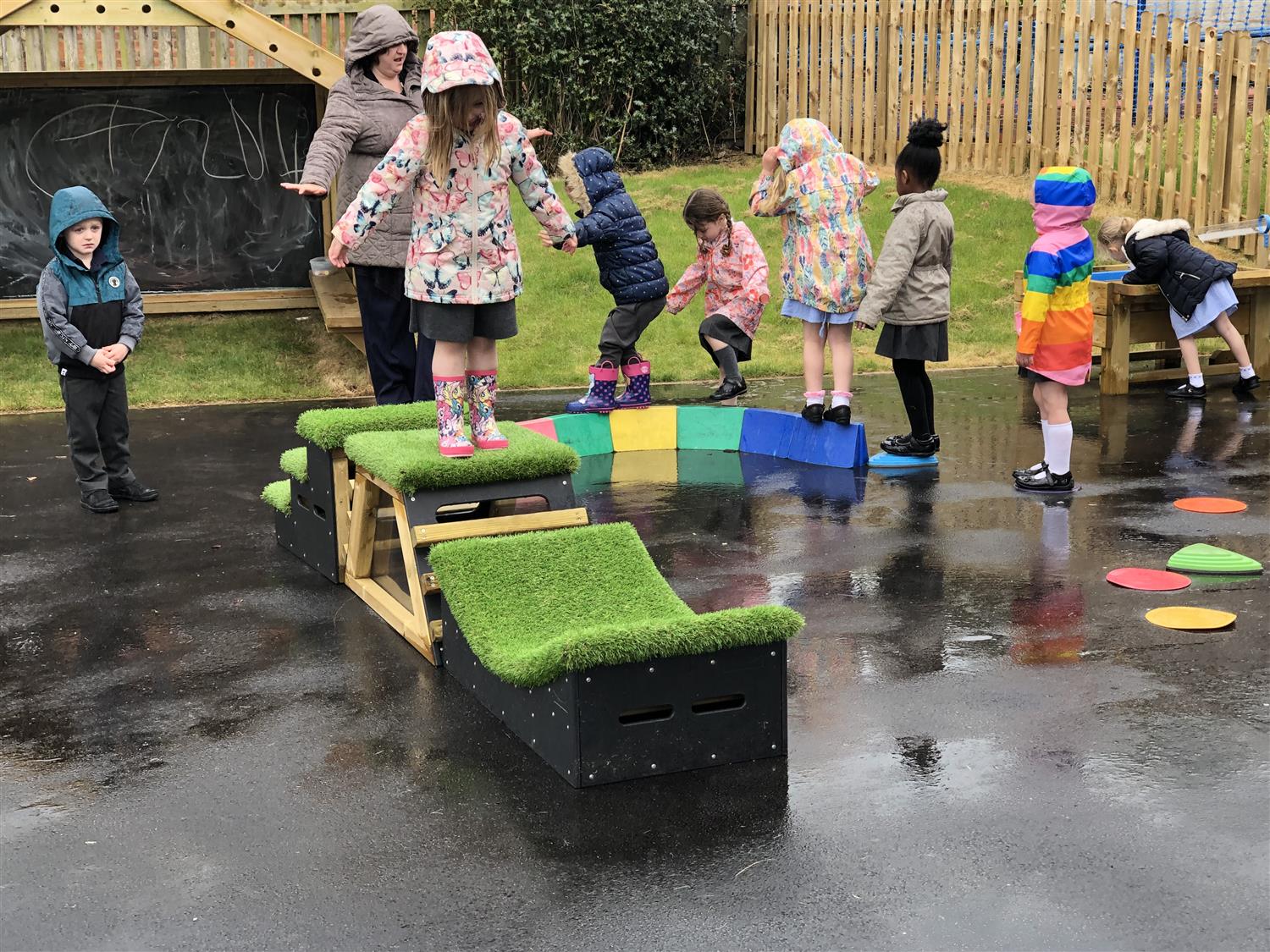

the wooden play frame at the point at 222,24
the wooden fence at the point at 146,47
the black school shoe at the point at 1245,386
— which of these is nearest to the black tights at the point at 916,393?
the black school shoe at the point at 1245,386

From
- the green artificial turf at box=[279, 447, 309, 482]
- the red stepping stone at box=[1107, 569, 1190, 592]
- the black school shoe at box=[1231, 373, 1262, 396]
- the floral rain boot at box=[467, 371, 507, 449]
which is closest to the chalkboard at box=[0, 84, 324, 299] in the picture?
the green artificial turf at box=[279, 447, 309, 482]

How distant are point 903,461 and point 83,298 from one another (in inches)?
194

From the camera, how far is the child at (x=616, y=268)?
9672mm

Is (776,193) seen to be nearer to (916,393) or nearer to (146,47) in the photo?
(916,393)

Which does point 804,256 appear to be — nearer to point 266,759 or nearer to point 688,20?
point 266,759

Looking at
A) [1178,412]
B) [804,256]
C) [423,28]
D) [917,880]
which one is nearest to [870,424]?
[804,256]

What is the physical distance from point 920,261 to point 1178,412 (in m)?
2.97

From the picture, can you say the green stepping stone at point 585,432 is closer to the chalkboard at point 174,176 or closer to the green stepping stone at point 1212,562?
the green stepping stone at point 1212,562

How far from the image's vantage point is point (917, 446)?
361 inches

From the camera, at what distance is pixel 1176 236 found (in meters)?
11.1

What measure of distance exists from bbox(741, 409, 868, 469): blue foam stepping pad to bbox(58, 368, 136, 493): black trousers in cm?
393

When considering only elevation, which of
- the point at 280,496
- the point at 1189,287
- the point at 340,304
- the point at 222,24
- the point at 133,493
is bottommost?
the point at 133,493

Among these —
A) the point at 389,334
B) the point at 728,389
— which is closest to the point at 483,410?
the point at 389,334

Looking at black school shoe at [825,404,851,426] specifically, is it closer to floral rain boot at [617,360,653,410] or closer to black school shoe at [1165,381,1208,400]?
floral rain boot at [617,360,653,410]
